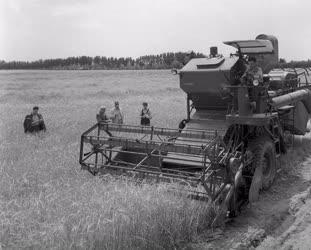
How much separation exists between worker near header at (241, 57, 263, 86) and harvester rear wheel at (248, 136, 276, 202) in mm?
1019

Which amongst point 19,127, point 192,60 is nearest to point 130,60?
point 19,127

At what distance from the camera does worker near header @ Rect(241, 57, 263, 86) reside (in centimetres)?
753

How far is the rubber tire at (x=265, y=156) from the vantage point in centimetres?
725

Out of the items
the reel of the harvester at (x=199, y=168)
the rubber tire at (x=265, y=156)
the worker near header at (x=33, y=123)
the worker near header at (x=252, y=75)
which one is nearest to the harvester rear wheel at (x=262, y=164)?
the rubber tire at (x=265, y=156)

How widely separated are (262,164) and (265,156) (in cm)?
32

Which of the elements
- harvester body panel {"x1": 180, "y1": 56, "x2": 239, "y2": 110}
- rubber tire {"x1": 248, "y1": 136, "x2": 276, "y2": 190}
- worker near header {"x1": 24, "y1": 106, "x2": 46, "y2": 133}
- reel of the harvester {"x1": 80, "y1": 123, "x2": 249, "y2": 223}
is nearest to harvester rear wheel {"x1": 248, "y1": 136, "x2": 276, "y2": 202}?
rubber tire {"x1": 248, "y1": 136, "x2": 276, "y2": 190}

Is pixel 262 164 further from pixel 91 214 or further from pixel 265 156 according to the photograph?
pixel 91 214

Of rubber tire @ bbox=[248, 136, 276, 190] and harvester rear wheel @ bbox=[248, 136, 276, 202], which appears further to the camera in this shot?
rubber tire @ bbox=[248, 136, 276, 190]

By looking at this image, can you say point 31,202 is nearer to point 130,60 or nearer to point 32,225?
point 32,225

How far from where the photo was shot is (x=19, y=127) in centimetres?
1403

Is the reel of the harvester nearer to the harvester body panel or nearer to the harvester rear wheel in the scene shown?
the harvester rear wheel

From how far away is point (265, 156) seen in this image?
7.75 meters

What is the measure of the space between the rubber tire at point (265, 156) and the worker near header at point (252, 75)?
1.02m

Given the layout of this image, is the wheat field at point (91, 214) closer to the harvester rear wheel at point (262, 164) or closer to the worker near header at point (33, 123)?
the harvester rear wheel at point (262, 164)
